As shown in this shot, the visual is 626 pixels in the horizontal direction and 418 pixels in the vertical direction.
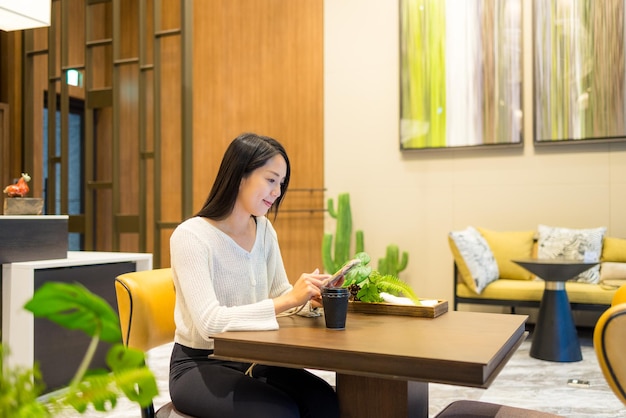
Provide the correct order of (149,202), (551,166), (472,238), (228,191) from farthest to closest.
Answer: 1. (149,202)
2. (551,166)
3. (472,238)
4. (228,191)

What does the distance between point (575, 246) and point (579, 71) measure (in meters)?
1.51

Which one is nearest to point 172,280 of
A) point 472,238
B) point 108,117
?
point 472,238

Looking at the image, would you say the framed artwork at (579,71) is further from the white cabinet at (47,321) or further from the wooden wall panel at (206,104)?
the white cabinet at (47,321)

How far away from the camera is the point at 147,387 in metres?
0.40

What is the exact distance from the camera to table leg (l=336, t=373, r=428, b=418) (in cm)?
145

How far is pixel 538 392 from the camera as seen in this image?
330 cm

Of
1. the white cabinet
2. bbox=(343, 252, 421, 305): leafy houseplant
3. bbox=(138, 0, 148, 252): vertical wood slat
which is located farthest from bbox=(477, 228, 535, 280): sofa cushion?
bbox=(343, 252, 421, 305): leafy houseplant

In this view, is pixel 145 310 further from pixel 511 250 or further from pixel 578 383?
pixel 511 250

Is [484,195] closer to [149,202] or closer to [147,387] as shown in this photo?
[149,202]

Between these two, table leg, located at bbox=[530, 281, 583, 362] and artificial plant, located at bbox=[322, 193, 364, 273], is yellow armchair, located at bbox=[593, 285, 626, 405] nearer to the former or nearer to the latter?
table leg, located at bbox=[530, 281, 583, 362]

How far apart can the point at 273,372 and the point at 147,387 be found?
1236 millimetres

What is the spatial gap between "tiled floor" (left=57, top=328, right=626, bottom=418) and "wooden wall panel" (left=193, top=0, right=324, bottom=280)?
2502 millimetres

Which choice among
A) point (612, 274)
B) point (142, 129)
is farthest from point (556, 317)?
point (142, 129)

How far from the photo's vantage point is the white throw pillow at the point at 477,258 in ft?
15.6
